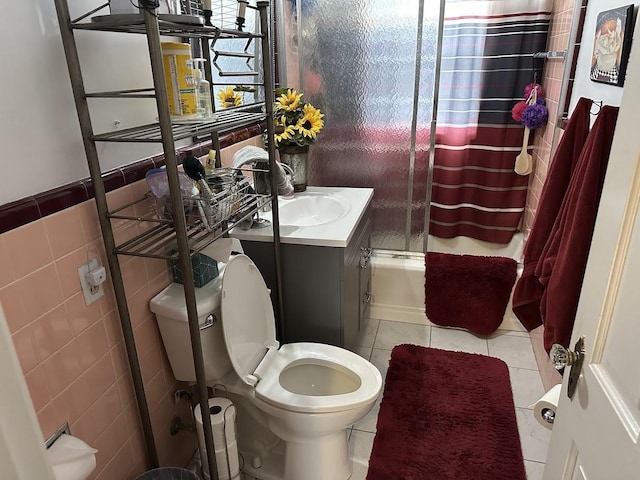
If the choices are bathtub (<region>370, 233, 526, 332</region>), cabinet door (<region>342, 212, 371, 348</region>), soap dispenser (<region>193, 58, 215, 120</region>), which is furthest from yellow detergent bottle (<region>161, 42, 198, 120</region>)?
bathtub (<region>370, 233, 526, 332</region>)

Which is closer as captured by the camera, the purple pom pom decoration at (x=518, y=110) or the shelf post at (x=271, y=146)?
the shelf post at (x=271, y=146)

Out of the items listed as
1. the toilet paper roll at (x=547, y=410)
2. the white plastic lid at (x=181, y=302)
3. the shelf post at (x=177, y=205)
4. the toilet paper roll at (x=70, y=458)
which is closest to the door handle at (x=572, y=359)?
the toilet paper roll at (x=547, y=410)

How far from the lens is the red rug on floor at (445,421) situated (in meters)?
1.75

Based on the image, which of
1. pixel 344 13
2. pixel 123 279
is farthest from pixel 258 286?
pixel 344 13

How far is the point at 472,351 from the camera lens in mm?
2453

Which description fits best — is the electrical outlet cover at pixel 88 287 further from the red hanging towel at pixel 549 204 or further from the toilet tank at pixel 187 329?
the red hanging towel at pixel 549 204

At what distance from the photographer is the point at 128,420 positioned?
4.65 feet

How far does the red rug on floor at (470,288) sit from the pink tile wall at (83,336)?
1529mm

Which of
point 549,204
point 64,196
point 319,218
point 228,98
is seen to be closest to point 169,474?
point 64,196

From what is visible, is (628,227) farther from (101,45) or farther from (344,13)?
(344,13)

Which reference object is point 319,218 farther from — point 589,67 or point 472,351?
point 589,67

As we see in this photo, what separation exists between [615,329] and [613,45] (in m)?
1.06

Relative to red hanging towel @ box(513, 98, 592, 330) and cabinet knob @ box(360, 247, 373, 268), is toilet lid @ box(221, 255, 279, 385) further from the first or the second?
red hanging towel @ box(513, 98, 592, 330)

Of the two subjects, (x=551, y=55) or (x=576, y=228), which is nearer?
(x=576, y=228)
